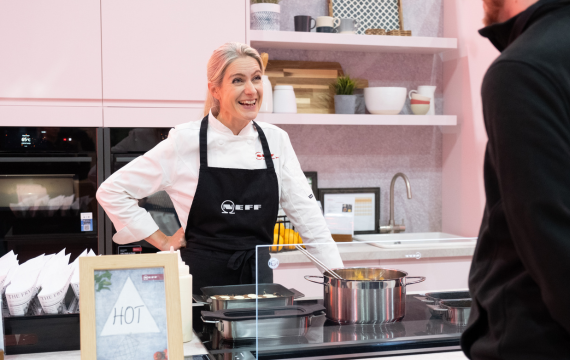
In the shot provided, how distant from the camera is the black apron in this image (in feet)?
6.02

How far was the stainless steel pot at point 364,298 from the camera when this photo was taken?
1.05 metres

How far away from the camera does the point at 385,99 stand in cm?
295

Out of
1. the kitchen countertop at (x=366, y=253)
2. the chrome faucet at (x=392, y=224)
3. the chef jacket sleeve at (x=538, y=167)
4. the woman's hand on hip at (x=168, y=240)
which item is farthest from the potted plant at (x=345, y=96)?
the chef jacket sleeve at (x=538, y=167)

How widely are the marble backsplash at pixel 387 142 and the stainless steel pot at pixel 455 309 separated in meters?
2.07

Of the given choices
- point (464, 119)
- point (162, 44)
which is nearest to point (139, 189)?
point (162, 44)

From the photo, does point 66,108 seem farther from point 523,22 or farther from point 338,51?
point 523,22

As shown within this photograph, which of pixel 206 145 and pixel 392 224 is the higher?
pixel 206 145

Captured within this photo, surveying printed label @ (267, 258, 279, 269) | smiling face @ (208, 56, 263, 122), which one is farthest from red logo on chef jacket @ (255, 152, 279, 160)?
printed label @ (267, 258, 279, 269)

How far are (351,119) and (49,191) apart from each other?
1496mm

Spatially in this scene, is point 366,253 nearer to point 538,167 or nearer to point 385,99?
point 538,167

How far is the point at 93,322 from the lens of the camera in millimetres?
883

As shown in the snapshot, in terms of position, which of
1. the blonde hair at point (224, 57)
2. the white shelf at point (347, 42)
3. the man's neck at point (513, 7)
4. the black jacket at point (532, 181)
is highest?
the white shelf at point (347, 42)

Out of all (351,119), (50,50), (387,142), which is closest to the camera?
(50,50)

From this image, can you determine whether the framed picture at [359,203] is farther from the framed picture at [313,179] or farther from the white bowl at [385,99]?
the white bowl at [385,99]
